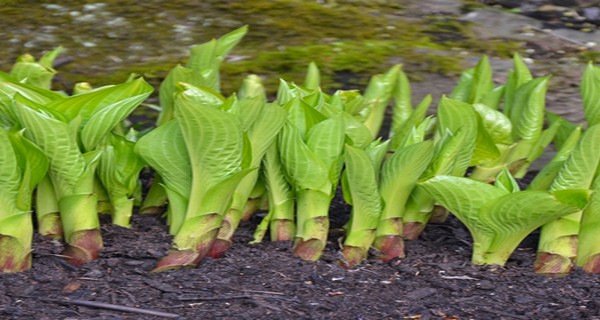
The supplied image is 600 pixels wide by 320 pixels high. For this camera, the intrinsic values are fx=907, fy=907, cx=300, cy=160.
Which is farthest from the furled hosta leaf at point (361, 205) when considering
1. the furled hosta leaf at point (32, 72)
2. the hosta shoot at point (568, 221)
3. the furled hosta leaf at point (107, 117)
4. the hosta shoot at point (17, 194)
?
the furled hosta leaf at point (32, 72)

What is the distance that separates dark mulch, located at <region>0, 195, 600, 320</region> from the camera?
220 cm

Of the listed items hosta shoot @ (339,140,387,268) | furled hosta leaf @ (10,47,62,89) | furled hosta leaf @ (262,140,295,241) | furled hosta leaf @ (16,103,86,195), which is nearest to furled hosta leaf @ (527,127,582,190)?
hosta shoot @ (339,140,387,268)

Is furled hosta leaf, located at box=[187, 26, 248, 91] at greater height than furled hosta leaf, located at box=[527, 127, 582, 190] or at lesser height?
greater

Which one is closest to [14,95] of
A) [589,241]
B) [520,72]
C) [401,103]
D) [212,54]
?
[212,54]

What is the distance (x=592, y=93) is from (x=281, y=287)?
3.84 ft

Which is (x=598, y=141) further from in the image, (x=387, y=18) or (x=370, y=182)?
(x=387, y=18)

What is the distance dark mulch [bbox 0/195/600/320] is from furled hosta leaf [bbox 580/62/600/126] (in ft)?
1.68

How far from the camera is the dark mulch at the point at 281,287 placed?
2.20m

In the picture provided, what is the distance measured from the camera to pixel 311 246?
98.2 inches

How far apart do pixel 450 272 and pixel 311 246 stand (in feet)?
1.27

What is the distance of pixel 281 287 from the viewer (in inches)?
91.2

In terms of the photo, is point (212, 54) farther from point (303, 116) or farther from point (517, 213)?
point (517, 213)

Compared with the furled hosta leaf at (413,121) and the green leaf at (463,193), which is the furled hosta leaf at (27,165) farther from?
the furled hosta leaf at (413,121)

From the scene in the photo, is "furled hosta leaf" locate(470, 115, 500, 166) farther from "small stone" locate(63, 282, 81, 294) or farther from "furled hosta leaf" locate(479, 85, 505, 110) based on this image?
"small stone" locate(63, 282, 81, 294)
